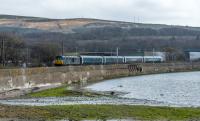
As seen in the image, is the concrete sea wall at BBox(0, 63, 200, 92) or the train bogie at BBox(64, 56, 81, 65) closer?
the concrete sea wall at BBox(0, 63, 200, 92)

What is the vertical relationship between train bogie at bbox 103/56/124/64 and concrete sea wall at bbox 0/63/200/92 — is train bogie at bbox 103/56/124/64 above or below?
above

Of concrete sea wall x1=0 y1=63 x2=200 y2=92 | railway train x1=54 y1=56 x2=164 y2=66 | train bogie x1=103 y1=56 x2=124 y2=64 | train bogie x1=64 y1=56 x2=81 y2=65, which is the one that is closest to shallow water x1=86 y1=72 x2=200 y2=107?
concrete sea wall x1=0 y1=63 x2=200 y2=92

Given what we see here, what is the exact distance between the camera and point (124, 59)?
132 m

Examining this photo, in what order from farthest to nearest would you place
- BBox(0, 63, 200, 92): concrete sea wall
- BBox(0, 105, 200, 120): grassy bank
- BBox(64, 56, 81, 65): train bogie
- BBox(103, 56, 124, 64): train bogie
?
BBox(103, 56, 124, 64): train bogie → BBox(64, 56, 81, 65): train bogie → BBox(0, 63, 200, 92): concrete sea wall → BBox(0, 105, 200, 120): grassy bank

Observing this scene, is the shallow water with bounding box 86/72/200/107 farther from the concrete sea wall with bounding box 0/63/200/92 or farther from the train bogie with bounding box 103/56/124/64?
the train bogie with bounding box 103/56/124/64

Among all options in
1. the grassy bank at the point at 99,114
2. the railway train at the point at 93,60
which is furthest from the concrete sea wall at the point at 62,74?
the grassy bank at the point at 99,114

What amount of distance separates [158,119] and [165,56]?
6663 inches

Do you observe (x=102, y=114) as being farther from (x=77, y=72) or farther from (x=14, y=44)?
(x=14, y=44)

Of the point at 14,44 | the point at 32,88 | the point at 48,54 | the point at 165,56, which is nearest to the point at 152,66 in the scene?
the point at 48,54

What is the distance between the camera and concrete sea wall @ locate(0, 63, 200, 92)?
168ft

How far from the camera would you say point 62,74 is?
2825 inches

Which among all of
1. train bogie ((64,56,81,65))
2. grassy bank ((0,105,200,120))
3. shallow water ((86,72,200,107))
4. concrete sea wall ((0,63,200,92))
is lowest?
shallow water ((86,72,200,107))

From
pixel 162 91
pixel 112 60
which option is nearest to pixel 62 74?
pixel 162 91

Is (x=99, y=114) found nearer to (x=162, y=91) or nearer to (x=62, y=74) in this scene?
(x=162, y=91)
